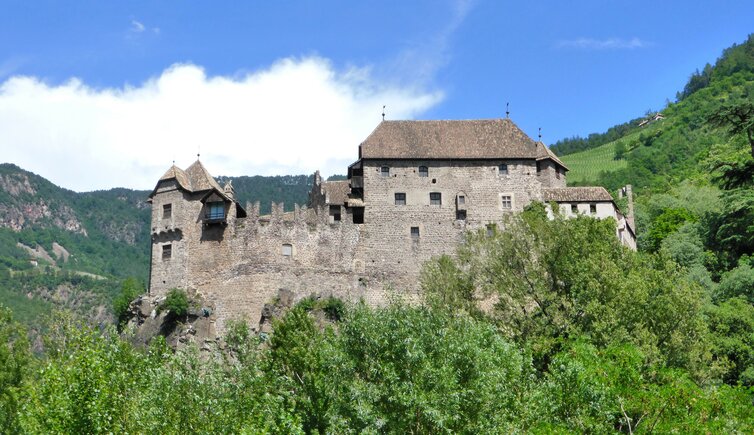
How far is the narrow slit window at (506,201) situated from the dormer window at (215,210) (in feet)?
64.8

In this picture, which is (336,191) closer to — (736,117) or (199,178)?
(199,178)

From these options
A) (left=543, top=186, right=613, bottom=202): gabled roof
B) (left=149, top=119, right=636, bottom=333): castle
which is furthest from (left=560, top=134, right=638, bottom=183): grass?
(left=149, top=119, right=636, bottom=333): castle

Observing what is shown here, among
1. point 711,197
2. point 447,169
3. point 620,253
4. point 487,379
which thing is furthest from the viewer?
point 711,197

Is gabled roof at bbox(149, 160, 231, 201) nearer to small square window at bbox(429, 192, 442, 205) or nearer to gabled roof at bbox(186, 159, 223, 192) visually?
gabled roof at bbox(186, 159, 223, 192)

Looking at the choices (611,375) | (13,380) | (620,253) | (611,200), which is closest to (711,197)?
(611,200)

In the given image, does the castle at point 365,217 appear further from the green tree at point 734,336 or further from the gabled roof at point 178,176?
the green tree at point 734,336

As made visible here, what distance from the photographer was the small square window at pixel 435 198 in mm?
66812

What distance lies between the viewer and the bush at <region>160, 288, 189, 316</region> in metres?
60.0

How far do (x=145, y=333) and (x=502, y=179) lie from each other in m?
27.1

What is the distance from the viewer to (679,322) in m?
45.9

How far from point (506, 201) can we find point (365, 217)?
10200 millimetres

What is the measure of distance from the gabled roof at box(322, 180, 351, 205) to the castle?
10 centimetres

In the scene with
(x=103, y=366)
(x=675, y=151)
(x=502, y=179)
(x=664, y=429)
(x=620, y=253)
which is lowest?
(x=664, y=429)

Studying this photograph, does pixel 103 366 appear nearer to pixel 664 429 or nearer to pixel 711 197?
pixel 664 429
